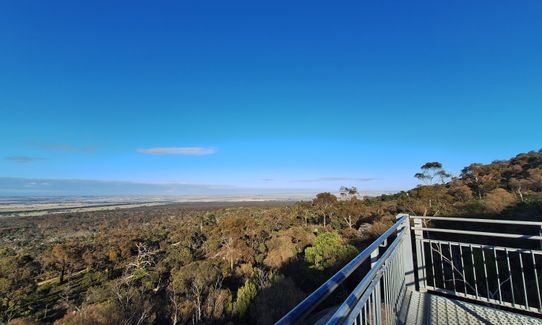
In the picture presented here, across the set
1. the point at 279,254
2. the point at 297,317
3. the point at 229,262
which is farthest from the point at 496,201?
the point at 297,317

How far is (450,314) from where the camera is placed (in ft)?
9.39

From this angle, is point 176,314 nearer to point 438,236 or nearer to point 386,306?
point 438,236

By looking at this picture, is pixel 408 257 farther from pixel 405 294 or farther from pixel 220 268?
pixel 220 268

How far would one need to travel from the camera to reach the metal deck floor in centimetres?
270

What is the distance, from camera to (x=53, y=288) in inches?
1005

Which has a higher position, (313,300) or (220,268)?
(313,300)

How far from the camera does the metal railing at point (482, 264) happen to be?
3033 mm

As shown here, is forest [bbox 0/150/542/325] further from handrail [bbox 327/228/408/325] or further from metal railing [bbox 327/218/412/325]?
handrail [bbox 327/228/408/325]

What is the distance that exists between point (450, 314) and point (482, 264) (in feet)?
30.8

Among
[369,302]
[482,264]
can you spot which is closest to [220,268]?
[482,264]

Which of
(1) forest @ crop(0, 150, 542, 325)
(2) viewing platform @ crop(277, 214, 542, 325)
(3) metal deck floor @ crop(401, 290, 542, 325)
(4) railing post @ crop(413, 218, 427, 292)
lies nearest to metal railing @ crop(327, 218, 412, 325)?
(2) viewing platform @ crop(277, 214, 542, 325)

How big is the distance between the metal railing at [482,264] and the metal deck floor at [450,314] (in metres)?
0.23

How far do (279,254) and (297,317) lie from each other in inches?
883

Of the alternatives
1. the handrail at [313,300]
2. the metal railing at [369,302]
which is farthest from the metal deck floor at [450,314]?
the handrail at [313,300]
